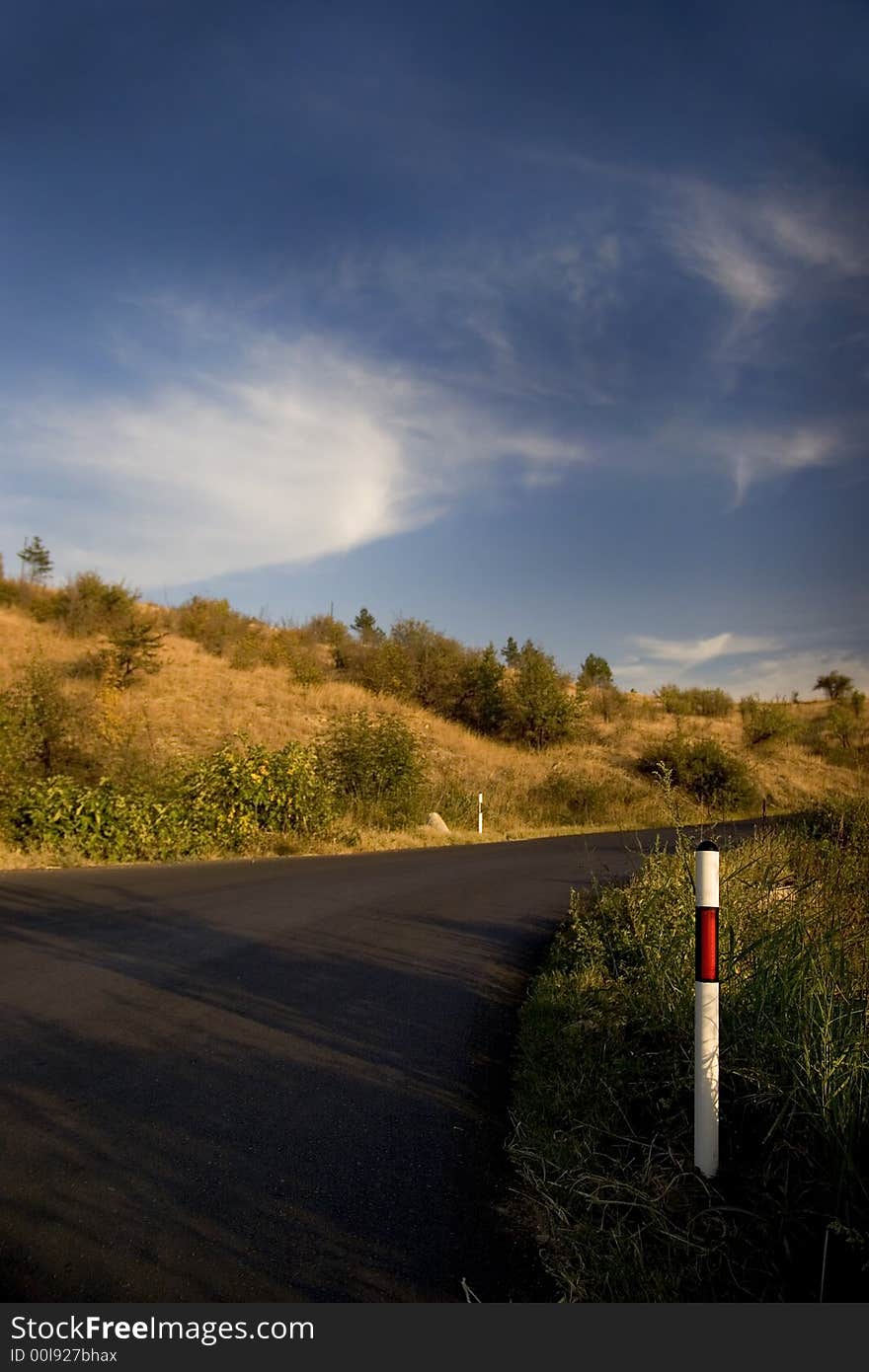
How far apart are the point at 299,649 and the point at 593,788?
22.5m

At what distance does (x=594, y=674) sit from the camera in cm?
6519

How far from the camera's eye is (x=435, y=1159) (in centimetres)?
369

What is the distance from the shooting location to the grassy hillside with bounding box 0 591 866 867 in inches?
811

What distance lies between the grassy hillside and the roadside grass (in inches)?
481

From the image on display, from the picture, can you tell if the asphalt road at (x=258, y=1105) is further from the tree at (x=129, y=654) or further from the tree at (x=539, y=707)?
the tree at (x=539, y=707)

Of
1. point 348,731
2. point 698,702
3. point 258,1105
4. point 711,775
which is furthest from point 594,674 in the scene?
point 258,1105

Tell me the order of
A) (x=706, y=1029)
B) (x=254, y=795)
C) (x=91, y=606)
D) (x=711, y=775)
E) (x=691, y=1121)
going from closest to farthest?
(x=706, y=1029) → (x=691, y=1121) → (x=254, y=795) → (x=711, y=775) → (x=91, y=606)

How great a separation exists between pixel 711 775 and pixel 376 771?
58.1 feet

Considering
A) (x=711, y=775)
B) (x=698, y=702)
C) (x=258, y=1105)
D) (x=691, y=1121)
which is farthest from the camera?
(x=698, y=702)

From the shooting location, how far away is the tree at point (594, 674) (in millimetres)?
57366

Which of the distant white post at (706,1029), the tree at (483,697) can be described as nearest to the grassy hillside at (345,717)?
the tree at (483,697)

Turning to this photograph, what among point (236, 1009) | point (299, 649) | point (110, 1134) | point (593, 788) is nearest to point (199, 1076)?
point (110, 1134)

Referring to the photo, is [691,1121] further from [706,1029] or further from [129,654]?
[129,654]
